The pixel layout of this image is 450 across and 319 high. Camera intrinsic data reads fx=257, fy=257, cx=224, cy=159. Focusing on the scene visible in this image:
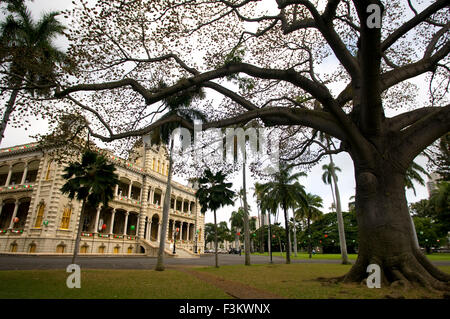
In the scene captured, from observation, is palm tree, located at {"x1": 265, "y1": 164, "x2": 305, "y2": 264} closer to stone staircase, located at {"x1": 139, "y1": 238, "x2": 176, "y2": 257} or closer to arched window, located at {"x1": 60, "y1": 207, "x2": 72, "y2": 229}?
stone staircase, located at {"x1": 139, "y1": 238, "x2": 176, "y2": 257}

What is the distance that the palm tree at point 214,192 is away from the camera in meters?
23.0

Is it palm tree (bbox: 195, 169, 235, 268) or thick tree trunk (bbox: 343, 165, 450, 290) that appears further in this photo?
palm tree (bbox: 195, 169, 235, 268)

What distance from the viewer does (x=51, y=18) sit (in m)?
16.0

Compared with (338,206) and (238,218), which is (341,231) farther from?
(238,218)

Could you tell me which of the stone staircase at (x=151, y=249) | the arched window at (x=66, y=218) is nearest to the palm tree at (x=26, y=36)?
the arched window at (x=66, y=218)

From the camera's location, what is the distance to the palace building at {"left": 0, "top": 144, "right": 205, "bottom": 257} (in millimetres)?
26594

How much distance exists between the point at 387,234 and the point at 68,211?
30.6m

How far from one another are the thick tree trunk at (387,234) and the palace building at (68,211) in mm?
13529

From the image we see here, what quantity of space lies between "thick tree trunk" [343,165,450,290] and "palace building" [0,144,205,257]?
13529 mm

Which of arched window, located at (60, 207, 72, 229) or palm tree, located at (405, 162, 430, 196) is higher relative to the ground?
palm tree, located at (405, 162, 430, 196)

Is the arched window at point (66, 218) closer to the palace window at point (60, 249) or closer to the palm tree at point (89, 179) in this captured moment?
the palace window at point (60, 249)

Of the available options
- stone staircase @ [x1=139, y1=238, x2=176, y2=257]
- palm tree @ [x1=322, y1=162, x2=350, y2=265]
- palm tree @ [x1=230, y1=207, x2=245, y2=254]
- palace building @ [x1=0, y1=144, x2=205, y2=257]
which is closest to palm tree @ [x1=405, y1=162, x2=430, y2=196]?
palm tree @ [x1=322, y1=162, x2=350, y2=265]

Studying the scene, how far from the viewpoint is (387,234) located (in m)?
7.16
